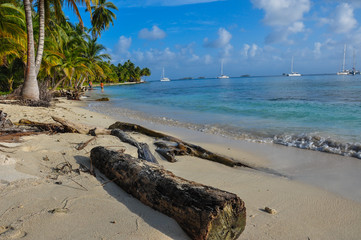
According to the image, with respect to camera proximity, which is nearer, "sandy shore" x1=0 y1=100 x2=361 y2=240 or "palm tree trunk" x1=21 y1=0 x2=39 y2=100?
"sandy shore" x1=0 y1=100 x2=361 y2=240

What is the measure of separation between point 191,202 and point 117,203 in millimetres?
959

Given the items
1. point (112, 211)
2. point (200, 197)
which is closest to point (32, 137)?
point (112, 211)

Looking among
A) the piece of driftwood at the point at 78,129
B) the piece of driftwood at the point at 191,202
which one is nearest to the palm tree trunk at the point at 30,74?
the piece of driftwood at the point at 78,129

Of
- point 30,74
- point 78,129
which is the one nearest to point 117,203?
point 78,129

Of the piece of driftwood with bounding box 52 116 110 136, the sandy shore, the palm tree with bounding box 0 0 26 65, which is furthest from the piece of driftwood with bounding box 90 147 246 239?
the palm tree with bounding box 0 0 26 65

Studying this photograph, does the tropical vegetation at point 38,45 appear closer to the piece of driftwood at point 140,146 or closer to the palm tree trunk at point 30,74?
the palm tree trunk at point 30,74

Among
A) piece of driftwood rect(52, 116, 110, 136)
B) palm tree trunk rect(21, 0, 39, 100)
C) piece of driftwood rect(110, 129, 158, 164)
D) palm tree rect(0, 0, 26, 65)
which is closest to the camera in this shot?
piece of driftwood rect(110, 129, 158, 164)

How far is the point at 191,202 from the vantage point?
2.41 metres

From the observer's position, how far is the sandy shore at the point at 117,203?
7.75 ft

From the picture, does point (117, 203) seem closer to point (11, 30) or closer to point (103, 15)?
point (11, 30)

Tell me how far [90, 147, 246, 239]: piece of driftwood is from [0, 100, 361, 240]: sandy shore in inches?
4.4

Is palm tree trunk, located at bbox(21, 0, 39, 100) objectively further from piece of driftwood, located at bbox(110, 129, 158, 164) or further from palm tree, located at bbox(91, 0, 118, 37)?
palm tree, located at bbox(91, 0, 118, 37)

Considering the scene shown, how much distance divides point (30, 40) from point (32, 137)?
8638 mm

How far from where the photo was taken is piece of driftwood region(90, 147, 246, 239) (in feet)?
7.48
